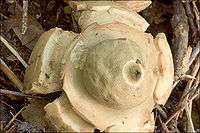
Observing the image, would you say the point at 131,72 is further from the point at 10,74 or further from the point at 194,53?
the point at 194,53

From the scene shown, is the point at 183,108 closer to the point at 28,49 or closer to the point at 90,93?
the point at 90,93

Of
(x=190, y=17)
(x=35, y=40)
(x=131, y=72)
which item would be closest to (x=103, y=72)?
(x=131, y=72)

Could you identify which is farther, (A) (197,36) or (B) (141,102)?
(A) (197,36)

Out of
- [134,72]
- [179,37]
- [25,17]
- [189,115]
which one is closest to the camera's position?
[134,72]

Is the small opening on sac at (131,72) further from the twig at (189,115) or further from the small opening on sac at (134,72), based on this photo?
the twig at (189,115)

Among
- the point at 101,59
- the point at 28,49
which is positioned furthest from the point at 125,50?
the point at 28,49

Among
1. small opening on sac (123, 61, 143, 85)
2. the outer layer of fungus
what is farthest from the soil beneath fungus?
small opening on sac (123, 61, 143, 85)

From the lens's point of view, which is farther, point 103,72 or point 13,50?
point 13,50
